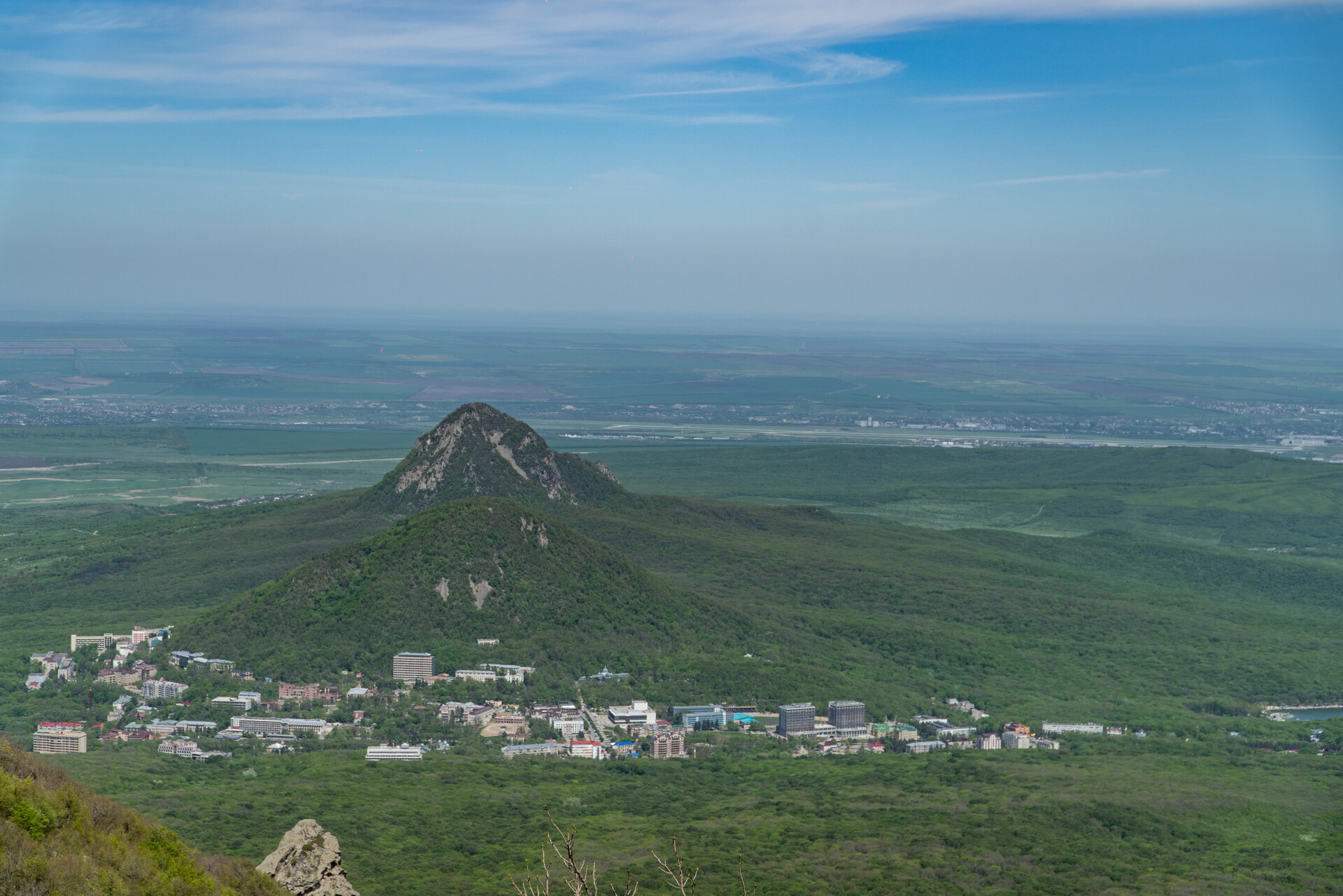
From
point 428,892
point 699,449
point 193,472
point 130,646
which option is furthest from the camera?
point 699,449

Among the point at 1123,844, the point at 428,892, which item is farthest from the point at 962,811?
the point at 428,892

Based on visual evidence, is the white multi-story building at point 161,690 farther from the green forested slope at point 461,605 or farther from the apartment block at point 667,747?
the apartment block at point 667,747

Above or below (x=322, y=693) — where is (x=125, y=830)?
above

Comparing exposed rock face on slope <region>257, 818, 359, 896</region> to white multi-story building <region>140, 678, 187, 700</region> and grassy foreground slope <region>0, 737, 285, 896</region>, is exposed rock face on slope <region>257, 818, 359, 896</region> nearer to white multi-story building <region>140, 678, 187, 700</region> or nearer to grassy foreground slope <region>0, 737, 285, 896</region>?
grassy foreground slope <region>0, 737, 285, 896</region>

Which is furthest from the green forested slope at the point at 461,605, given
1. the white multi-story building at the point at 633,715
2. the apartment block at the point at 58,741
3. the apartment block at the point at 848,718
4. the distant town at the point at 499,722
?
the apartment block at the point at 848,718

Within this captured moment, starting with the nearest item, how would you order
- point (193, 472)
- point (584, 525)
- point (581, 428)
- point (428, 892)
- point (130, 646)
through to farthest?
point (428, 892) → point (130, 646) → point (584, 525) → point (193, 472) → point (581, 428)

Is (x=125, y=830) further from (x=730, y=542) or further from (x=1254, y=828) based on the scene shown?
(x=730, y=542)

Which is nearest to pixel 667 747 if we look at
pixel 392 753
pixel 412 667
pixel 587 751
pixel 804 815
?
pixel 587 751
